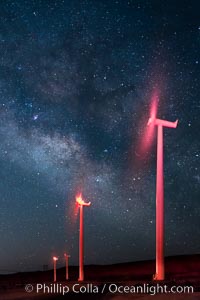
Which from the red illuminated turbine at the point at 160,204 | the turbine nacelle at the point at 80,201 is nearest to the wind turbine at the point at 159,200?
the red illuminated turbine at the point at 160,204

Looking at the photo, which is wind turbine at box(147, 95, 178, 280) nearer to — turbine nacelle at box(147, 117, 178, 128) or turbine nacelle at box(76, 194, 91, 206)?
turbine nacelle at box(147, 117, 178, 128)

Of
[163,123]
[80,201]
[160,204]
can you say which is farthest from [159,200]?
[80,201]

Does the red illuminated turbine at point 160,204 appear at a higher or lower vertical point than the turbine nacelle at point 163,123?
lower

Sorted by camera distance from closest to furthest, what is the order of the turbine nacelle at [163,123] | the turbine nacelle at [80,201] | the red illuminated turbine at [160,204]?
the red illuminated turbine at [160,204], the turbine nacelle at [163,123], the turbine nacelle at [80,201]

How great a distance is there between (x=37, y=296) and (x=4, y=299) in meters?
2.17

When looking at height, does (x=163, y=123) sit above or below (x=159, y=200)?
above

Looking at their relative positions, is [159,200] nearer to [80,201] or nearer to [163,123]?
[163,123]

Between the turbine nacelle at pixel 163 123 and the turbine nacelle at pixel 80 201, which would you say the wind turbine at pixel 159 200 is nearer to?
the turbine nacelle at pixel 163 123

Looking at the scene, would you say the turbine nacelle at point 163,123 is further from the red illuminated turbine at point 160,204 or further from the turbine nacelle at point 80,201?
the turbine nacelle at point 80,201

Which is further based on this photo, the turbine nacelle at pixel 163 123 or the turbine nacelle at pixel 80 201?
the turbine nacelle at pixel 80 201

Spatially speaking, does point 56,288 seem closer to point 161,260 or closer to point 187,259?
point 161,260

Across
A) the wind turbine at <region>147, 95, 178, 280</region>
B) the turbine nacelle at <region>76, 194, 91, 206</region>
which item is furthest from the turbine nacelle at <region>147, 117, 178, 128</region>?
the turbine nacelle at <region>76, 194, 91, 206</region>

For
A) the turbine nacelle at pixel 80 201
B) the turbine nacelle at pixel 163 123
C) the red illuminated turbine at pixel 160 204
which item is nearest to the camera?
the red illuminated turbine at pixel 160 204

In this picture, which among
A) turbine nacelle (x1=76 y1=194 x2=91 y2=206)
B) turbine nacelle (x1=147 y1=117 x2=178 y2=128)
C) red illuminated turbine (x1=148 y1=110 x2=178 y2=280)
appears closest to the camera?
red illuminated turbine (x1=148 y1=110 x2=178 y2=280)
